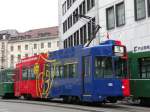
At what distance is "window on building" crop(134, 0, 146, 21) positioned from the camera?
32250 mm

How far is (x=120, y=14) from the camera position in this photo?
3603 cm

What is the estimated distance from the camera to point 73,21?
54.3 meters

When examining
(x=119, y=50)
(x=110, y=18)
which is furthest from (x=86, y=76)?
(x=110, y=18)

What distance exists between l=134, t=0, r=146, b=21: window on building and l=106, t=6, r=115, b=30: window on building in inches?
169

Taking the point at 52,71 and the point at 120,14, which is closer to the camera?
the point at 52,71

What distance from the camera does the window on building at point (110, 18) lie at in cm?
3733

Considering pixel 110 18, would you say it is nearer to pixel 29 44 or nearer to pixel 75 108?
pixel 75 108

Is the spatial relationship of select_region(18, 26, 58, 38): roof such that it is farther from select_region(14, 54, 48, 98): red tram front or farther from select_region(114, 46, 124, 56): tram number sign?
select_region(114, 46, 124, 56): tram number sign

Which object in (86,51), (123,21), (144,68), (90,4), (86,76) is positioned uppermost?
(90,4)

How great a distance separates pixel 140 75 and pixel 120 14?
44.3 feet

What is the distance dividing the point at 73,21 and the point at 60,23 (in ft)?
35.6

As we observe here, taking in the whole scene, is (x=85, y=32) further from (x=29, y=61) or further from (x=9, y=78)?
(x=29, y=61)

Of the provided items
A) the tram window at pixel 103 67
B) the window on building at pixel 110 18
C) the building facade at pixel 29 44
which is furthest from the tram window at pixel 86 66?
the building facade at pixel 29 44

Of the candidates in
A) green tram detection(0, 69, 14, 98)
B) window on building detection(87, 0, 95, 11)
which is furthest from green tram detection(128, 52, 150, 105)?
window on building detection(87, 0, 95, 11)
